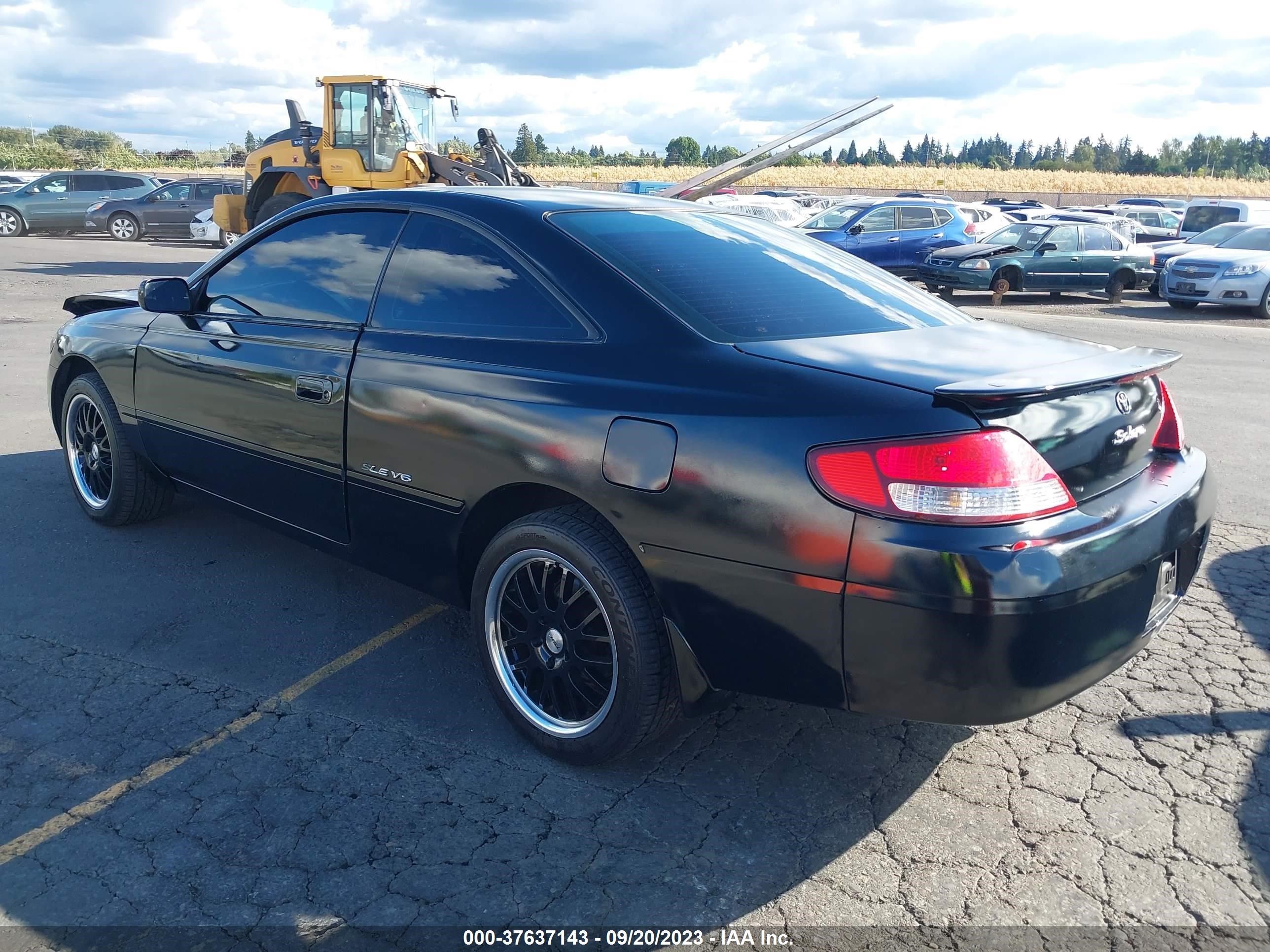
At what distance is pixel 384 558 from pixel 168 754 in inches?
35.9

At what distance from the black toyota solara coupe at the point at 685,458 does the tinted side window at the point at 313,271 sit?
0.5 inches

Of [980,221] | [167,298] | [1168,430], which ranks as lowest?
[980,221]

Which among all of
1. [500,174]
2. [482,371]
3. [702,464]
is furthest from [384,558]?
[500,174]

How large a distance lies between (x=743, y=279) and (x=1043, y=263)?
17.2 meters

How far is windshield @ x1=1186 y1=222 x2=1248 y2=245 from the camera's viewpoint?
18578mm

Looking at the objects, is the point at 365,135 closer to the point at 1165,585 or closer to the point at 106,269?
the point at 106,269

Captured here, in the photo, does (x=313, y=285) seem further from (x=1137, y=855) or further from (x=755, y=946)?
(x=1137, y=855)

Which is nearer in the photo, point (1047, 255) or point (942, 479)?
point (942, 479)

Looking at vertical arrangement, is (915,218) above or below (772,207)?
above

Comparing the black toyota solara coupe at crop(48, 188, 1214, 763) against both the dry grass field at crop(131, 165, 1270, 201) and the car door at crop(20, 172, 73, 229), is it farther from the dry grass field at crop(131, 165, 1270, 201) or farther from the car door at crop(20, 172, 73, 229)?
the dry grass field at crop(131, 165, 1270, 201)

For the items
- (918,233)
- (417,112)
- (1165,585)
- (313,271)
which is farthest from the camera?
(918,233)

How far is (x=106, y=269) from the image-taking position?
19125 millimetres

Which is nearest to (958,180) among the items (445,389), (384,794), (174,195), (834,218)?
(834,218)

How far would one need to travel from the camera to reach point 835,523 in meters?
2.46
